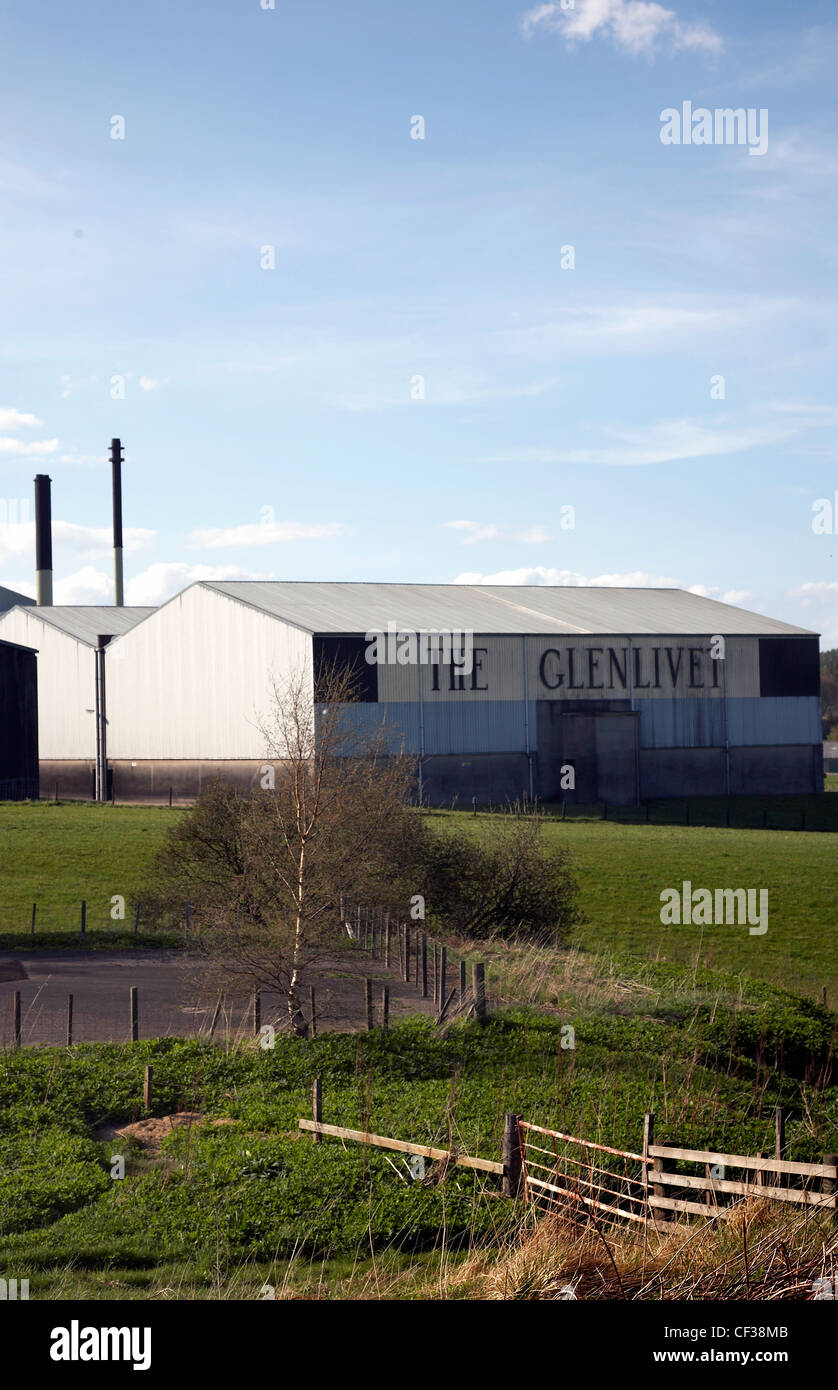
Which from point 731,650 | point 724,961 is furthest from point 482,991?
point 731,650

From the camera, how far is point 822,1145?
1503 cm

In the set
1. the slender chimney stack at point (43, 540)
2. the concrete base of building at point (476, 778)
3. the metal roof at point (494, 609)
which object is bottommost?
the concrete base of building at point (476, 778)

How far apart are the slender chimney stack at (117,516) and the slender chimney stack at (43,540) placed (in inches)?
208

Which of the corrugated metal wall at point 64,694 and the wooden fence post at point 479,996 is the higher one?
the corrugated metal wall at point 64,694

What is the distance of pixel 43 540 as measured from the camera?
8706 centimetres

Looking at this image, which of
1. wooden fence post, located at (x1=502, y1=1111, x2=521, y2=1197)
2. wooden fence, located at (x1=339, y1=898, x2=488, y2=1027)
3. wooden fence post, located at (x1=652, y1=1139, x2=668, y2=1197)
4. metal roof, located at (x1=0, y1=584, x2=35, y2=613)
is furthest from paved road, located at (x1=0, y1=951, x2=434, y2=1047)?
metal roof, located at (x1=0, y1=584, x2=35, y2=613)

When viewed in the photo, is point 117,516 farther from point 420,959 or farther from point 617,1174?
point 617,1174

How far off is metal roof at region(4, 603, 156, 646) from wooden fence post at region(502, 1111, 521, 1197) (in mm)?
61002

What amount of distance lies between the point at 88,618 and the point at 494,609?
26.4 meters

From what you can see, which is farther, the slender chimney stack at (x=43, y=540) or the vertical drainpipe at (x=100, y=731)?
the slender chimney stack at (x=43, y=540)

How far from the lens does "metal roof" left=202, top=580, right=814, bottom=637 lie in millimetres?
61562

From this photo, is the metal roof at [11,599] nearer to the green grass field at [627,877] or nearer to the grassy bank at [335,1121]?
the green grass field at [627,877]

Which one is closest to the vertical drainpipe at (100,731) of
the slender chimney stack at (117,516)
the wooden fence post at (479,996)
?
the slender chimney stack at (117,516)

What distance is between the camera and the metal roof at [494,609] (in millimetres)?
61562
